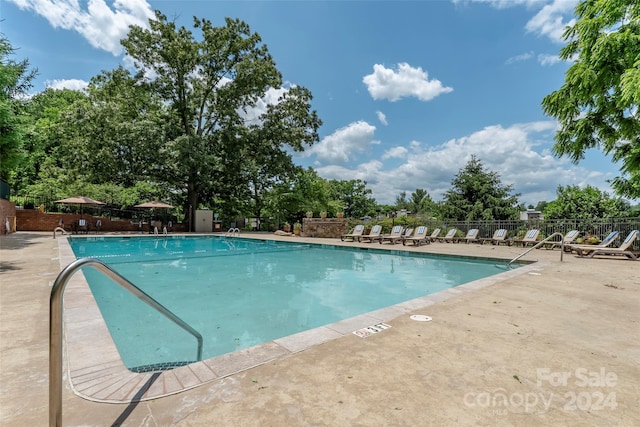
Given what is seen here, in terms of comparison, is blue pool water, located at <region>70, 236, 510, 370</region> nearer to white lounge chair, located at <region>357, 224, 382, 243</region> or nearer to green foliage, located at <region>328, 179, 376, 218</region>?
white lounge chair, located at <region>357, 224, 382, 243</region>

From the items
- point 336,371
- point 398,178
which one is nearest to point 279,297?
point 336,371

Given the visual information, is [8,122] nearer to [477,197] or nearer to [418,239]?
[418,239]

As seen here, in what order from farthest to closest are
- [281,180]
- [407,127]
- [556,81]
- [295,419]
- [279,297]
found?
[281,180] < [407,127] < [556,81] < [279,297] < [295,419]

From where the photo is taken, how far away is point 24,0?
10.3m

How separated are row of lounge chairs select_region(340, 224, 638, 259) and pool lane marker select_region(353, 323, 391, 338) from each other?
11014mm

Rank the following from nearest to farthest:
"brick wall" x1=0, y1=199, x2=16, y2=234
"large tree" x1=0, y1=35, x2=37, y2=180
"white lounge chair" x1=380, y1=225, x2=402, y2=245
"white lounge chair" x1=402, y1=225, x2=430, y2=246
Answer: "large tree" x1=0, y1=35, x2=37, y2=180, "white lounge chair" x1=402, y1=225, x2=430, y2=246, "brick wall" x1=0, y1=199, x2=16, y2=234, "white lounge chair" x1=380, y1=225, x2=402, y2=245

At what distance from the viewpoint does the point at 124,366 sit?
8.04 feet

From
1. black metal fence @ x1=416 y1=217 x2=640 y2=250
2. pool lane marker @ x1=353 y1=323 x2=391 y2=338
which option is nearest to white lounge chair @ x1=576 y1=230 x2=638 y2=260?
black metal fence @ x1=416 y1=217 x2=640 y2=250

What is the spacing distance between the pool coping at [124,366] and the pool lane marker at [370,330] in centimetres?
7

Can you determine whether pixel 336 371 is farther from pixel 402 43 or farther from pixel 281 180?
pixel 281 180

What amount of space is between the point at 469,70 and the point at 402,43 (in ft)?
13.5

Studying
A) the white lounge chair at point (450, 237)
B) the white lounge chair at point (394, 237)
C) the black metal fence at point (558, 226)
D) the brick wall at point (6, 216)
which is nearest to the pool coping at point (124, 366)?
the white lounge chair at point (394, 237)

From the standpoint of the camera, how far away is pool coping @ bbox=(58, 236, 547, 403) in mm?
2072

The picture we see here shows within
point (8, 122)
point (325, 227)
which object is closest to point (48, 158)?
point (8, 122)
